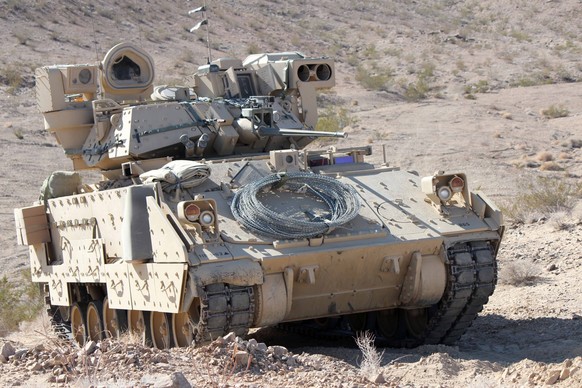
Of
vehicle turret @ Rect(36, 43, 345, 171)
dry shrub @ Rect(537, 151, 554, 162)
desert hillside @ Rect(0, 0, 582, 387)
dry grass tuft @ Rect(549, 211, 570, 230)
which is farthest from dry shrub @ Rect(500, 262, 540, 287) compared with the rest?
dry shrub @ Rect(537, 151, 554, 162)

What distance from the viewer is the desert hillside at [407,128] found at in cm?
940

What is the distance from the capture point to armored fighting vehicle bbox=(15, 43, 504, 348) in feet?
36.6

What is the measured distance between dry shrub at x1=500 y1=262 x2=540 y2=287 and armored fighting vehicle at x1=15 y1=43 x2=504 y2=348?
9.13 feet

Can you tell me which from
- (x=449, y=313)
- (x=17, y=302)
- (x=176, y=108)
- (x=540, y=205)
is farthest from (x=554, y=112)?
(x=449, y=313)

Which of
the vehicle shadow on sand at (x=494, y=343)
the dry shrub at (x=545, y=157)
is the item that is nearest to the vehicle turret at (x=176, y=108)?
the vehicle shadow on sand at (x=494, y=343)

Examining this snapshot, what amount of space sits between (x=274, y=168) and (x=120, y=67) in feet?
11.2

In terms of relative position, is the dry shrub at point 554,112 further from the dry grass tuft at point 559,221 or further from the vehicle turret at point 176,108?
the vehicle turret at point 176,108

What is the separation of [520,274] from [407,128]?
14.3 m

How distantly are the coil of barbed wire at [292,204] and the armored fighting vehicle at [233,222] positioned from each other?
0.06ft

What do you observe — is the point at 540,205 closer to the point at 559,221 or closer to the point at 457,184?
the point at 559,221

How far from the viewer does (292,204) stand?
39.1 ft

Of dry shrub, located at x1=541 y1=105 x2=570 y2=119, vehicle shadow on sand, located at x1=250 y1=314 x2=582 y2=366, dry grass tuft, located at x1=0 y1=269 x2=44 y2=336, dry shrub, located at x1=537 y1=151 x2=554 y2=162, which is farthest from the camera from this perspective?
dry shrub, located at x1=541 y1=105 x2=570 y2=119

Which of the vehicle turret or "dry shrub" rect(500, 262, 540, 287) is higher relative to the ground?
the vehicle turret

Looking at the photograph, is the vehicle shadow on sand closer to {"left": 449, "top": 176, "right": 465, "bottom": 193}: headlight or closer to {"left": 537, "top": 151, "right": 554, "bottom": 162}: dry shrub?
{"left": 449, "top": 176, "right": 465, "bottom": 193}: headlight
